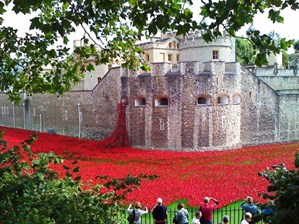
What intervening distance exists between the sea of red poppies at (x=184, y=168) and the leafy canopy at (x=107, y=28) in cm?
560

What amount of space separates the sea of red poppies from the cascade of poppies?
32.3 inches

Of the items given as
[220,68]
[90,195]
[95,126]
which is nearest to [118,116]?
[95,126]

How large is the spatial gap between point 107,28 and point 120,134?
17.9 meters

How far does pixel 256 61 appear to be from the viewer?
14.5 feet

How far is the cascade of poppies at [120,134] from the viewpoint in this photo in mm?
24266

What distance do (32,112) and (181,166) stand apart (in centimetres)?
2062

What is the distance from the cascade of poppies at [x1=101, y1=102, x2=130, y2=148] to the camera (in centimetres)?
2427

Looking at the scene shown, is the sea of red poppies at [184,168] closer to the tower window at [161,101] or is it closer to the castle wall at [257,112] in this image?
the castle wall at [257,112]

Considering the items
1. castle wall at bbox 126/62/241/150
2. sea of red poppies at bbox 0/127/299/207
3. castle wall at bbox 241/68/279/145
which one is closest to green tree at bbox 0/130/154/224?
sea of red poppies at bbox 0/127/299/207

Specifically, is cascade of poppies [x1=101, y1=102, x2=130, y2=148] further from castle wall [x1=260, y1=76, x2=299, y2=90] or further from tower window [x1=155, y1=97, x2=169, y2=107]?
castle wall [x1=260, y1=76, x2=299, y2=90]

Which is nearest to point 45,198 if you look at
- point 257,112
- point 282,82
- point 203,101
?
point 203,101

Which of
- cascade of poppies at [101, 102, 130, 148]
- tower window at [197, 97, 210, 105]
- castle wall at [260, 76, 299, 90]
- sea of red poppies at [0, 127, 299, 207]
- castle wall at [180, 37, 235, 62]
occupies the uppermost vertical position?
castle wall at [180, 37, 235, 62]

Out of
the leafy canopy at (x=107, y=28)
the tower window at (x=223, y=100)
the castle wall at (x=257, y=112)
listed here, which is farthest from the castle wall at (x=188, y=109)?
the leafy canopy at (x=107, y=28)

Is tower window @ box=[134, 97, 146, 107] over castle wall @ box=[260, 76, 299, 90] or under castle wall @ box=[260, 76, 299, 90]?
under
